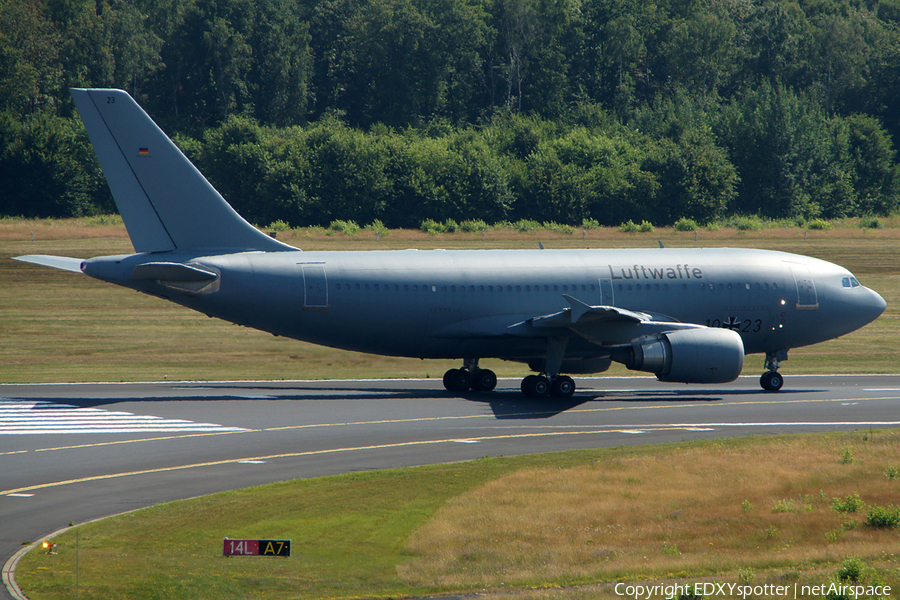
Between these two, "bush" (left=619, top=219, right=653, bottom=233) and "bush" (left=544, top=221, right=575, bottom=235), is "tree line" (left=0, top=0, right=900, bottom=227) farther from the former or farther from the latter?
"bush" (left=619, top=219, right=653, bottom=233)

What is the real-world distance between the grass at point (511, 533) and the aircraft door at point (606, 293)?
12.9 m

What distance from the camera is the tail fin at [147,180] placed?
35.7m

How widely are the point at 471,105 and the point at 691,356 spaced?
10290 cm

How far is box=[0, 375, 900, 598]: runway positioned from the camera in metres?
24.1

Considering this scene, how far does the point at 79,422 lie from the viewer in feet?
106

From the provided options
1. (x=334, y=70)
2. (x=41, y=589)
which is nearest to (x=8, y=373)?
(x=41, y=589)

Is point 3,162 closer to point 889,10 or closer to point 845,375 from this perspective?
point 845,375

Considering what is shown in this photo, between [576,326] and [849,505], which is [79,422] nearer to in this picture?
[576,326]

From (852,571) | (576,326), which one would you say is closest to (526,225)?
(576,326)

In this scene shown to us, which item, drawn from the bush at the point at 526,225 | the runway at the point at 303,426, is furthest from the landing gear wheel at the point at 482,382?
the bush at the point at 526,225

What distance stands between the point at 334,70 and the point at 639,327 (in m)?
104

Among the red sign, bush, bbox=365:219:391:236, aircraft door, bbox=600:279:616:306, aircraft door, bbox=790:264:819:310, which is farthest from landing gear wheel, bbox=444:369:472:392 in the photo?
bush, bbox=365:219:391:236

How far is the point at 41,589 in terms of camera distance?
52.6ft

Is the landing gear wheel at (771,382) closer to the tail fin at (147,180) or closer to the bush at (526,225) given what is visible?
the tail fin at (147,180)
